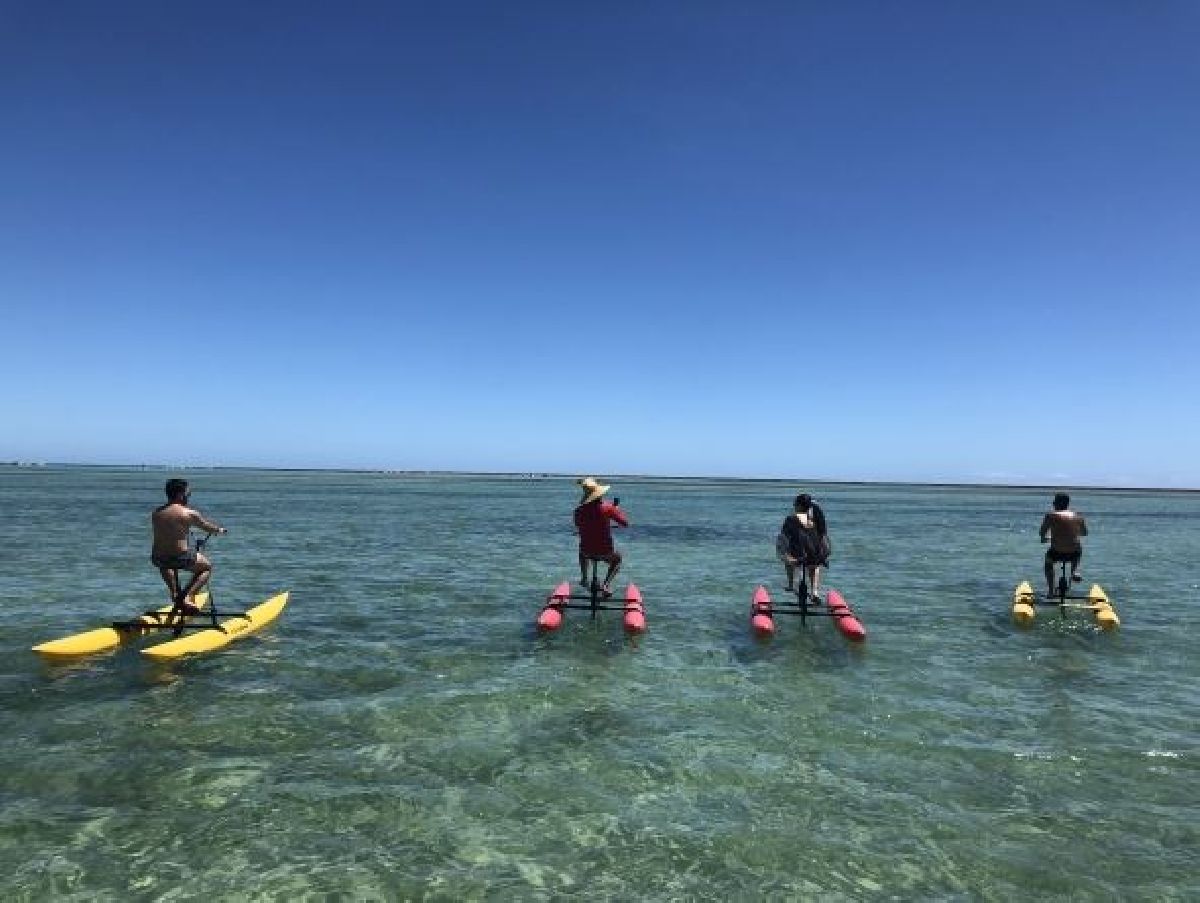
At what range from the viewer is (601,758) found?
29.1 ft

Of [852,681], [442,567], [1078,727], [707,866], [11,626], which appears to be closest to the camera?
[707,866]

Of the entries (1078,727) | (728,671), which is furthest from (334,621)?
(1078,727)

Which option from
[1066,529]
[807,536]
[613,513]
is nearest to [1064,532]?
[1066,529]

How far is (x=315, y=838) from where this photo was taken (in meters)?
6.92

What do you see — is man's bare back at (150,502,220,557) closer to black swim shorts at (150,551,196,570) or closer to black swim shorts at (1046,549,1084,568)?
black swim shorts at (150,551,196,570)

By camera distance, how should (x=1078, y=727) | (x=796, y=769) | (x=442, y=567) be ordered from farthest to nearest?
(x=442, y=567)
(x=1078, y=727)
(x=796, y=769)

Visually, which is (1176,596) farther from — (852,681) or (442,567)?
(442,567)

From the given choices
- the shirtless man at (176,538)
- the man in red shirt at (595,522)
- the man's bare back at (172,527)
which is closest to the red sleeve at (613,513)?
the man in red shirt at (595,522)

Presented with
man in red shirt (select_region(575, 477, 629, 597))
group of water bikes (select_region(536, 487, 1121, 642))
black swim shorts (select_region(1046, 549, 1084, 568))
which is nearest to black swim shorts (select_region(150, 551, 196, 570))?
group of water bikes (select_region(536, 487, 1121, 642))

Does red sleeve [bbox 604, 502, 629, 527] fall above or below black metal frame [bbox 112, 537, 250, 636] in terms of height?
above

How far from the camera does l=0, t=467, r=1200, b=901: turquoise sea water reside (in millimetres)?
6465

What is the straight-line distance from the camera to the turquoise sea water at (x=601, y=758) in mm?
6465

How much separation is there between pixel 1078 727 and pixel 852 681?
Answer: 3135 mm

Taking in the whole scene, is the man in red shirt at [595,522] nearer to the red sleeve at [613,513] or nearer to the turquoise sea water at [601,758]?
the red sleeve at [613,513]
